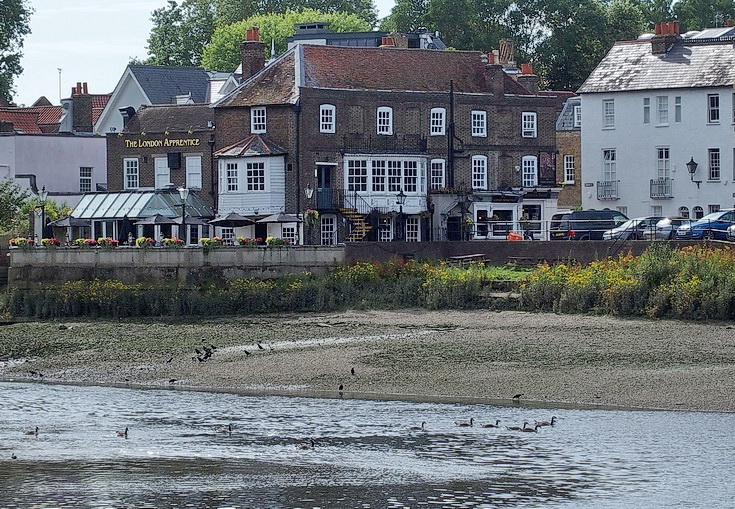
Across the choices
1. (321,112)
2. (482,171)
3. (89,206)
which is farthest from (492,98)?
(89,206)

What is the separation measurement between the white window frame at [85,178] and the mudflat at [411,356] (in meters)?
34.8

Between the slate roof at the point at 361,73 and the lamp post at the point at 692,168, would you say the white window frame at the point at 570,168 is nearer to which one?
the lamp post at the point at 692,168

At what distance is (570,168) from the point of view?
9312 centimetres

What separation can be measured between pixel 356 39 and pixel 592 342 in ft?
195

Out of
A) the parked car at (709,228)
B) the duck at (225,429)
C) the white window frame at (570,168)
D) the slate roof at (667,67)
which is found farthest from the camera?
the white window frame at (570,168)

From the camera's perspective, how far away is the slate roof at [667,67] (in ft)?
257

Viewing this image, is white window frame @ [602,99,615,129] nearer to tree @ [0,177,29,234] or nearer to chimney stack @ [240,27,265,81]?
chimney stack @ [240,27,265,81]

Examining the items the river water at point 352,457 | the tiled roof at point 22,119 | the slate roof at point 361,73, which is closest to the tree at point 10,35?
the tiled roof at point 22,119

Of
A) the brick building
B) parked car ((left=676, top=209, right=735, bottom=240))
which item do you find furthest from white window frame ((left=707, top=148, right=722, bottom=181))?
parked car ((left=676, top=209, right=735, bottom=240))

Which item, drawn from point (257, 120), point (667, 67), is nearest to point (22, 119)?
point (257, 120)

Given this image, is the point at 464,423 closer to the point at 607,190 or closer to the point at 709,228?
the point at 709,228

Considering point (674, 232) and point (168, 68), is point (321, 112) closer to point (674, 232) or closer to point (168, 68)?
point (674, 232)

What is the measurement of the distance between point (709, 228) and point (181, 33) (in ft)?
281

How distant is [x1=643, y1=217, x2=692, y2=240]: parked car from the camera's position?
2341 inches
